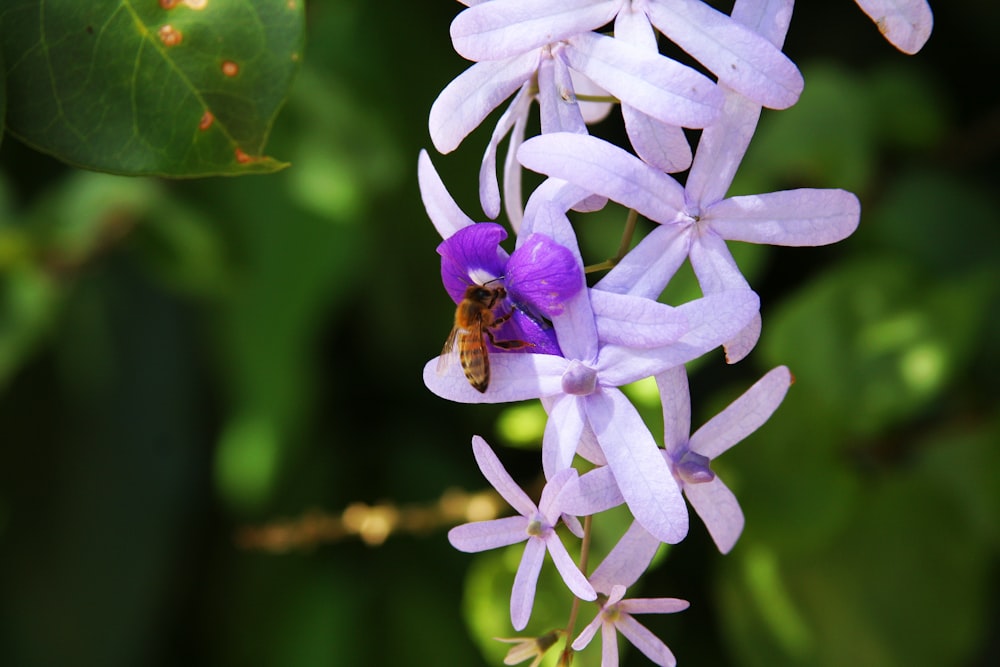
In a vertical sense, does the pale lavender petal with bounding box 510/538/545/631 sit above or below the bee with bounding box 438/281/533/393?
below

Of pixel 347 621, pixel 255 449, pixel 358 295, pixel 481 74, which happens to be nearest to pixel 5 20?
pixel 481 74

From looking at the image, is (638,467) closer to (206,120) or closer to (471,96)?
(471,96)

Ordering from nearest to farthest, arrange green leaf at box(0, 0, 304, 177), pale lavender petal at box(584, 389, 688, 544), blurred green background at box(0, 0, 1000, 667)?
pale lavender petal at box(584, 389, 688, 544) < green leaf at box(0, 0, 304, 177) < blurred green background at box(0, 0, 1000, 667)

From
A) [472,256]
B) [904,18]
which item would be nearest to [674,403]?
[472,256]

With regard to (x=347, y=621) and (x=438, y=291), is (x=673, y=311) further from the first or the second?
(x=347, y=621)

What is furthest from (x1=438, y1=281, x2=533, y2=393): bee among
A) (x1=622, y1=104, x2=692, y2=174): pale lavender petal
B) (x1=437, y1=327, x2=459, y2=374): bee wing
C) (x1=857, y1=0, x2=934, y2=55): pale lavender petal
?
(x1=857, y1=0, x2=934, y2=55): pale lavender petal

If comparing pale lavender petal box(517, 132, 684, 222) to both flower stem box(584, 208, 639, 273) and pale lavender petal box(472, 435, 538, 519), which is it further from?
pale lavender petal box(472, 435, 538, 519)
